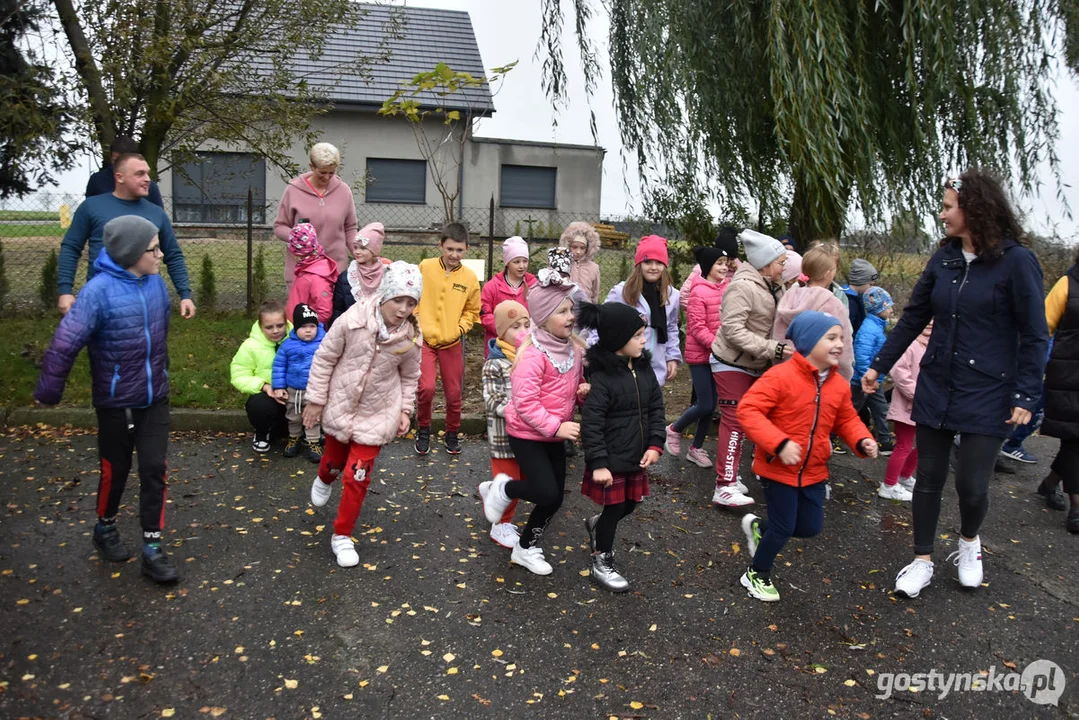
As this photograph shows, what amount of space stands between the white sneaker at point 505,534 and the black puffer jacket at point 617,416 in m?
1.00

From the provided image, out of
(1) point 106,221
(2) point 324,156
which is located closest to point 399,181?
(2) point 324,156

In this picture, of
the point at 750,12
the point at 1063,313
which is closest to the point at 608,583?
the point at 1063,313

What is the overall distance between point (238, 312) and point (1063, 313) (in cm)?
926

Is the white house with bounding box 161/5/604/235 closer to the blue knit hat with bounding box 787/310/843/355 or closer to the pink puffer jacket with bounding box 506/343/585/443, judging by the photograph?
the pink puffer jacket with bounding box 506/343/585/443

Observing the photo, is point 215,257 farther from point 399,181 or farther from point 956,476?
point 399,181

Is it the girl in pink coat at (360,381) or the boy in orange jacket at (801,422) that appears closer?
the boy in orange jacket at (801,422)

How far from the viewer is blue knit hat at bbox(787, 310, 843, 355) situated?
4.41 metres

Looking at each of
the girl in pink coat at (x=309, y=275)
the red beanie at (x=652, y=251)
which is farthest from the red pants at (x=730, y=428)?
the girl in pink coat at (x=309, y=275)

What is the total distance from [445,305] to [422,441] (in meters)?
1.10

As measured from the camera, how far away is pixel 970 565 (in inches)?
189

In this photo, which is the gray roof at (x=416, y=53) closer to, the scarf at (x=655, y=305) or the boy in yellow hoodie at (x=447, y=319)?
the boy in yellow hoodie at (x=447, y=319)

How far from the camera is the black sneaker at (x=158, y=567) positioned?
436 cm

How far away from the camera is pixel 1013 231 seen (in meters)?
4.50

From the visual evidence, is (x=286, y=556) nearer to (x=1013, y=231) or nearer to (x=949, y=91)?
(x=1013, y=231)
